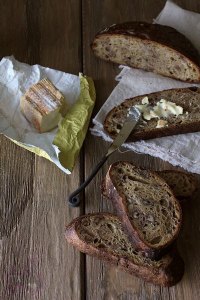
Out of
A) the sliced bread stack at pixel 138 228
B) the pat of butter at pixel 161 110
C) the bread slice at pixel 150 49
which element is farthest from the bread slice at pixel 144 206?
the bread slice at pixel 150 49

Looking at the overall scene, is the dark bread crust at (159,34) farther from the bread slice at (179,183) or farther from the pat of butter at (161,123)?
the bread slice at (179,183)

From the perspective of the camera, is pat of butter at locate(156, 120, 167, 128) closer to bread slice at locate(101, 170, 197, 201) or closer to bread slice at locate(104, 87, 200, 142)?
bread slice at locate(104, 87, 200, 142)

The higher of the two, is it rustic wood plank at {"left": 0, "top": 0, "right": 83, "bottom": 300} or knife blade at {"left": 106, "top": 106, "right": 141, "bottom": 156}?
knife blade at {"left": 106, "top": 106, "right": 141, "bottom": 156}

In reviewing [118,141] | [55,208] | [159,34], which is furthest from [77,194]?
[159,34]

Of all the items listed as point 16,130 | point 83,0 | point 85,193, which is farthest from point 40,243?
point 83,0

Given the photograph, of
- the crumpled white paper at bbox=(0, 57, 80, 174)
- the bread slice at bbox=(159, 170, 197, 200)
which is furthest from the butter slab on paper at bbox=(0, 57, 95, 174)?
the bread slice at bbox=(159, 170, 197, 200)

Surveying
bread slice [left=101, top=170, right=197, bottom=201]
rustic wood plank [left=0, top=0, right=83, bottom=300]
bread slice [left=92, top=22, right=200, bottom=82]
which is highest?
bread slice [left=92, top=22, right=200, bottom=82]

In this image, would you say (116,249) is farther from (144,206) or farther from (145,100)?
(145,100)
